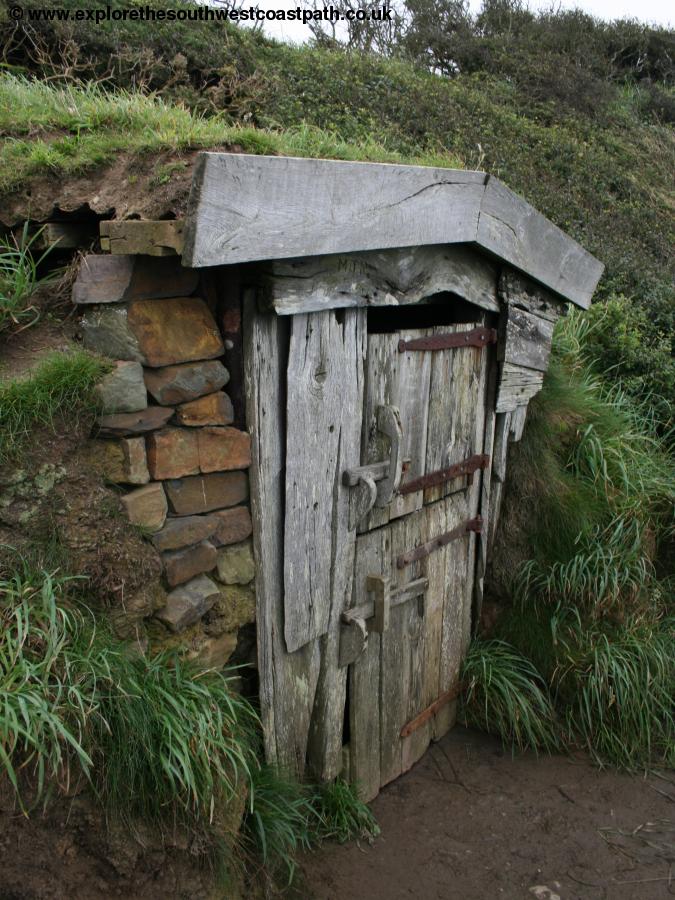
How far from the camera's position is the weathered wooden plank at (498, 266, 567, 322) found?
3.82 meters

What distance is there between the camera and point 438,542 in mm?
3805

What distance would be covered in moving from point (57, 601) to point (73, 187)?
1.48 meters

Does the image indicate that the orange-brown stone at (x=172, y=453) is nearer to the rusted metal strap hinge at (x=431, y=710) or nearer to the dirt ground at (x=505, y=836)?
the dirt ground at (x=505, y=836)

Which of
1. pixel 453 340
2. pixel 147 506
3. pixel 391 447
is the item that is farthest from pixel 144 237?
pixel 453 340

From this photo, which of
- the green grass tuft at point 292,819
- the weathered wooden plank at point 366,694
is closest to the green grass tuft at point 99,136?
the weathered wooden plank at point 366,694

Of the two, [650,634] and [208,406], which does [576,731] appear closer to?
[650,634]

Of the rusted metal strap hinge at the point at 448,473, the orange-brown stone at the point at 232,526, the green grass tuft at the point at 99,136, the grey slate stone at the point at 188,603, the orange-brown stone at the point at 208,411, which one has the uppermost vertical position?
the green grass tuft at the point at 99,136

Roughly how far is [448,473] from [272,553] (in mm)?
1217

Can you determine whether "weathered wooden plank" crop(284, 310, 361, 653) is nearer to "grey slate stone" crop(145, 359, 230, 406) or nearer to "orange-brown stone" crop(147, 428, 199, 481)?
"grey slate stone" crop(145, 359, 230, 406)

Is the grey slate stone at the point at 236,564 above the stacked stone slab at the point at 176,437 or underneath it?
underneath

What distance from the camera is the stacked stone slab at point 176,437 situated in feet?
7.86

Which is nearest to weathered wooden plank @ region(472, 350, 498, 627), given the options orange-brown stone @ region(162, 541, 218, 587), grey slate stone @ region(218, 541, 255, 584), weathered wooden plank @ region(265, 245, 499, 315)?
weathered wooden plank @ region(265, 245, 499, 315)

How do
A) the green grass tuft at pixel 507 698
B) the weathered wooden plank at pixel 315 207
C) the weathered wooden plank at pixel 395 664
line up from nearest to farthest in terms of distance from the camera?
the weathered wooden plank at pixel 315 207, the weathered wooden plank at pixel 395 664, the green grass tuft at pixel 507 698

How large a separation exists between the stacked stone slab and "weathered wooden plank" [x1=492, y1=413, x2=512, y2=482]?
1863 mm
